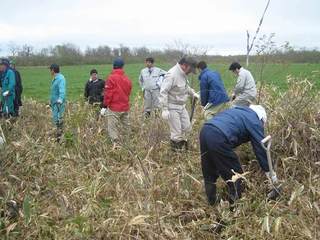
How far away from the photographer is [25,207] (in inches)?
161

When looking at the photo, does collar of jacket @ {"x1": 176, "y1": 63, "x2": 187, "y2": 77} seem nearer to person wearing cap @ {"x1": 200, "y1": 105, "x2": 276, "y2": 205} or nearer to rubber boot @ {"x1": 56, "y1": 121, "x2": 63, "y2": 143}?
rubber boot @ {"x1": 56, "y1": 121, "x2": 63, "y2": 143}

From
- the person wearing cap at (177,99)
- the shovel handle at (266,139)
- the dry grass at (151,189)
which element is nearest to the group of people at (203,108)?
the person wearing cap at (177,99)

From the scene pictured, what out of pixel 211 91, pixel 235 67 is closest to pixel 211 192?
pixel 211 91

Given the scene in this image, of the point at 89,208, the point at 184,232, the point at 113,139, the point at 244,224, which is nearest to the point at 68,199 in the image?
the point at 89,208

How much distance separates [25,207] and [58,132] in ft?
10.5

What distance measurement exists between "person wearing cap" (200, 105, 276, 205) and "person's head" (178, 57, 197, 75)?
6.60ft

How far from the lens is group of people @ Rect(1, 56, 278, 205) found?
431 cm

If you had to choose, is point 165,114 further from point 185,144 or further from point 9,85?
point 9,85

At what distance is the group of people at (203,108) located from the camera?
4.31 meters

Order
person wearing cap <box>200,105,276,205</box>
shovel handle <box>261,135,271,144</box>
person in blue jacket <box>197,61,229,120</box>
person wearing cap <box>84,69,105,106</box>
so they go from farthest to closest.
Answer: person wearing cap <box>84,69,105,106</box> < person in blue jacket <box>197,61,229,120</box> < person wearing cap <box>200,105,276,205</box> < shovel handle <box>261,135,271,144</box>

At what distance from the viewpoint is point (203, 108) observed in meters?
7.39

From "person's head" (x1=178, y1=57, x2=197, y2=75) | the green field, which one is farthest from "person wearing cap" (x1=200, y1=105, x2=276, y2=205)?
"person's head" (x1=178, y1=57, x2=197, y2=75)

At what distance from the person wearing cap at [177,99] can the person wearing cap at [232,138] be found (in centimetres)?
191

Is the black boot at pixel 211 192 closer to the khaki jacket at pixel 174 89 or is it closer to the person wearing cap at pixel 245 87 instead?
the khaki jacket at pixel 174 89
